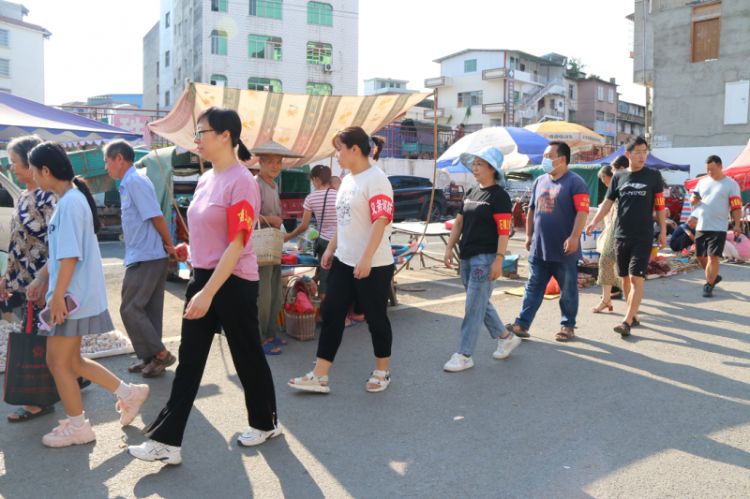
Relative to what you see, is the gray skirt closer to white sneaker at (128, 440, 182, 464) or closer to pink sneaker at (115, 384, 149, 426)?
pink sneaker at (115, 384, 149, 426)

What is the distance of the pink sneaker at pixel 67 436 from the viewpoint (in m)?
3.36

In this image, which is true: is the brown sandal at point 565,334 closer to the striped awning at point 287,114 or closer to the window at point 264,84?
the striped awning at point 287,114

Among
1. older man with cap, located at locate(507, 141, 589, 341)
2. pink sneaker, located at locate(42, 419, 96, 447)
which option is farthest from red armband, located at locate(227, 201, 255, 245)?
older man with cap, located at locate(507, 141, 589, 341)

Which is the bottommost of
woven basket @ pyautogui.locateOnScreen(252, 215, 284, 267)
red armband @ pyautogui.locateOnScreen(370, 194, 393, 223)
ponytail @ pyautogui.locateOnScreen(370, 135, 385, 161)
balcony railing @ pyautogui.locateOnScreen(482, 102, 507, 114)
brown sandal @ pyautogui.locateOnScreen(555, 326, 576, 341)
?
brown sandal @ pyautogui.locateOnScreen(555, 326, 576, 341)

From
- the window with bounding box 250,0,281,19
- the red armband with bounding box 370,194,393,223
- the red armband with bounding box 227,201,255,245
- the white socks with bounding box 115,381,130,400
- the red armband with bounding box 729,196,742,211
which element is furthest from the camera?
the window with bounding box 250,0,281,19

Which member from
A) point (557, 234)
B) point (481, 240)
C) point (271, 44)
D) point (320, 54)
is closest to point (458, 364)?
point (481, 240)

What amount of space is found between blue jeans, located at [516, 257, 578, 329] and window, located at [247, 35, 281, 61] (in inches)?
1367

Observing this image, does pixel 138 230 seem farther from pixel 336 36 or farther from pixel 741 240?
pixel 336 36

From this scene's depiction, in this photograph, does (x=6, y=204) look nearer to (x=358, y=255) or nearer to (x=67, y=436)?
(x=67, y=436)

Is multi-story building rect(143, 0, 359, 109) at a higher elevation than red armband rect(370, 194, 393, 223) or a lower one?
higher

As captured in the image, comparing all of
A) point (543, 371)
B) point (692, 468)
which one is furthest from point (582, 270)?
point (692, 468)

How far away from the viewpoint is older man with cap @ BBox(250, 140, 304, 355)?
5281 mm

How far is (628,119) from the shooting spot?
63719 mm

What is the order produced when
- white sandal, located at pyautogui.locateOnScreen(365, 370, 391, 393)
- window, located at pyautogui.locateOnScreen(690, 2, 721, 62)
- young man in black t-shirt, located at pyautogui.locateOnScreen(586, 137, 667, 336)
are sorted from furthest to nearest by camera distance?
window, located at pyautogui.locateOnScreen(690, 2, 721, 62) → young man in black t-shirt, located at pyautogui.locateOnScreen(586, 137, 667, 336) → white sandal, located at pyautogui.locateOnScreen(365, 370, 391, 393)
